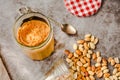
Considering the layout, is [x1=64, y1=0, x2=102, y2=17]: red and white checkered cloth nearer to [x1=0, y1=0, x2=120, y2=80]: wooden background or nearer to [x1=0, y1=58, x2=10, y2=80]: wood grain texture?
[x1=0, y1=0, x2=120, y2=80]: wooden background

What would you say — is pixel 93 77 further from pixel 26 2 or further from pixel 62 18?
pixel 26 2

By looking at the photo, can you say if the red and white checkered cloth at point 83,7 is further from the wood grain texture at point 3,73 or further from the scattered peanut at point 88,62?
the wood grain texture at point 3,73

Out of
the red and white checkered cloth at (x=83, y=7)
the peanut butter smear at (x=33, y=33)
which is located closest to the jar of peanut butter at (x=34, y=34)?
the peanut butter smear at (x=33, y=33)

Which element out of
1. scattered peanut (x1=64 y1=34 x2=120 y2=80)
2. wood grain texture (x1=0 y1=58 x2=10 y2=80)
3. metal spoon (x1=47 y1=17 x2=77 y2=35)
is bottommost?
scattered peanut (x1=64 y1=34 x2=120 y2=80)

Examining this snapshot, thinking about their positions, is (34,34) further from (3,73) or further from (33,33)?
(3,73)

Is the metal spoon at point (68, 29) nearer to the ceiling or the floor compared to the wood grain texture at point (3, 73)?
nearer to the ceiling

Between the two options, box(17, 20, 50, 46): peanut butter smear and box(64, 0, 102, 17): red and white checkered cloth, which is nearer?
box(17, 20, 50, 46): peanut butter smear

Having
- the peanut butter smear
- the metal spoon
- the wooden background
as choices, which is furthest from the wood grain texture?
the metal spoon
